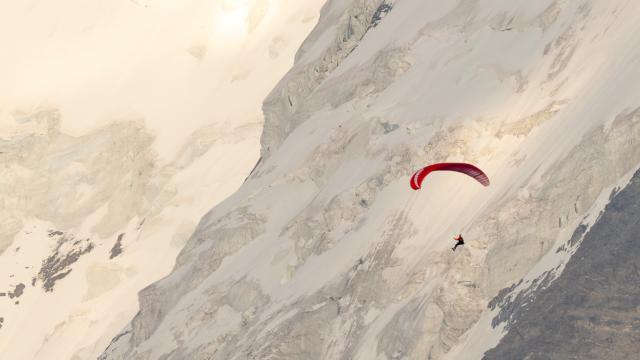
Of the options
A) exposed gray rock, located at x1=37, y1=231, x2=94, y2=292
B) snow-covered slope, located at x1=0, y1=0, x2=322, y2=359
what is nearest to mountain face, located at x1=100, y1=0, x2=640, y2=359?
snow-covered slope, located at x1=0, y1=0, x2=322, y2=359

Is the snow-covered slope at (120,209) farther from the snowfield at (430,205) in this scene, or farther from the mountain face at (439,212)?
the mountain face at (439,212)

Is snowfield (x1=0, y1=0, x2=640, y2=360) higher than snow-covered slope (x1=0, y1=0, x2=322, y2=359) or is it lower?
lower

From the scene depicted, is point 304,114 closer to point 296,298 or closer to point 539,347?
point 296,298

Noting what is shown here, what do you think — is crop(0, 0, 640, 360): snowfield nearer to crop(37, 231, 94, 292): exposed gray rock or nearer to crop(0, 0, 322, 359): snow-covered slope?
crop(0, 0, 322, 359): snow-covered slope

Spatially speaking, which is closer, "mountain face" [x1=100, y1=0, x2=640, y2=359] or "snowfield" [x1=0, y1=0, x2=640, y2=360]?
"mountain face" [x1=100, y1=0, x2=640, y2=359]

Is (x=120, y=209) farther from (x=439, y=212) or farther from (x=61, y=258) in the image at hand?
(x=439, y=212)

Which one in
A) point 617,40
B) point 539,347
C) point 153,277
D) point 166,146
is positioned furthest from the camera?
point 166,146

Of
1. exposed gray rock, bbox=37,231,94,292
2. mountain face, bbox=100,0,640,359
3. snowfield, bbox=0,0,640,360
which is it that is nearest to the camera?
mountain face, bbox=100,0,640,359

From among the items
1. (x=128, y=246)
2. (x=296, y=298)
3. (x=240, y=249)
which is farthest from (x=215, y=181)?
(x=296, y=298)

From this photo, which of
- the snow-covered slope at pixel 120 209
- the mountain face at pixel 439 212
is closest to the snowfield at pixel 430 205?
the mountain face at pixel 439 212
